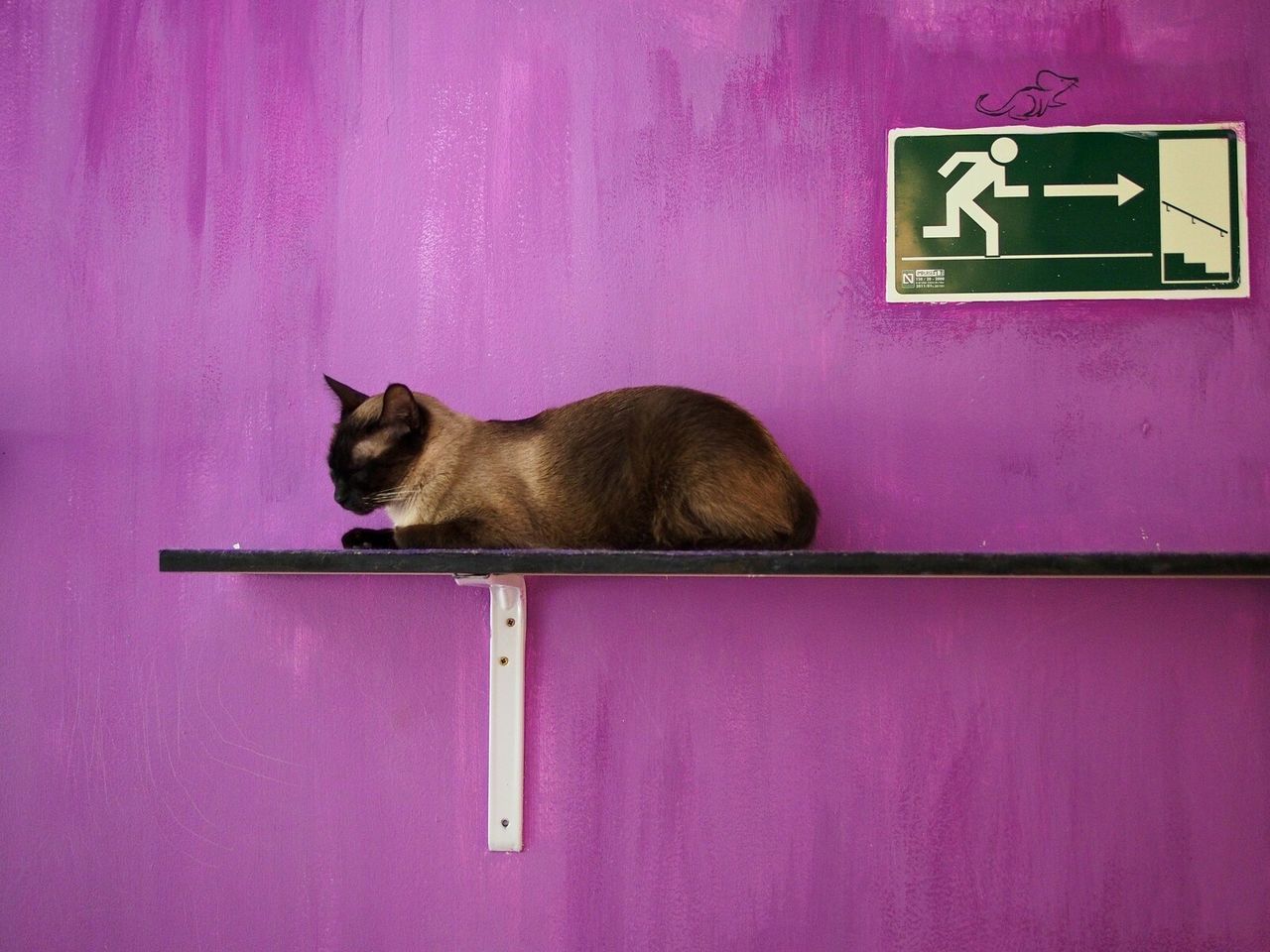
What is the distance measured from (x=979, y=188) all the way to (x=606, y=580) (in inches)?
26.6

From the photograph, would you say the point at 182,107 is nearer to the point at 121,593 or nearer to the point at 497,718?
the point at 121,593

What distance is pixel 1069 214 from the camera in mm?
1302

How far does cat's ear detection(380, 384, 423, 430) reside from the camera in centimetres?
117

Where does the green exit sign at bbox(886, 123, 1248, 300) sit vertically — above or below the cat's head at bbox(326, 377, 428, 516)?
above

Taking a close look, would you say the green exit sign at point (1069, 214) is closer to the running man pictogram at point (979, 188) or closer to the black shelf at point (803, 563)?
the running man pictogram at point (979, 188)

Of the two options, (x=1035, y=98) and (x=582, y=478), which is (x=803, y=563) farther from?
(x=1035, y=98)

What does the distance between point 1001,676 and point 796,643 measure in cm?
25

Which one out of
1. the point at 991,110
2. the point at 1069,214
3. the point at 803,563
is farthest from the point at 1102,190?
the point at 803,563

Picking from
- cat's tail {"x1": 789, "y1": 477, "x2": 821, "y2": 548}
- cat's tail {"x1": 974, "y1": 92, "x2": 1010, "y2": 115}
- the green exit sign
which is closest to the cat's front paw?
cat's tail {"x1": 789, "y1": 477, "x2": 821, "y2": 548}

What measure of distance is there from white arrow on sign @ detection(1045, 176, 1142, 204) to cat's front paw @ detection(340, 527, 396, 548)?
2.96ft

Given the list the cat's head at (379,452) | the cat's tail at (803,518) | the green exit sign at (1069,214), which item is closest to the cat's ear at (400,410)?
the cat's head at (379,452)

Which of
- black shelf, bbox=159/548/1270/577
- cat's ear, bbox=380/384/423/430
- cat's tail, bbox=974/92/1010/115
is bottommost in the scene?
black shelf, bbox=159/548/1270/577

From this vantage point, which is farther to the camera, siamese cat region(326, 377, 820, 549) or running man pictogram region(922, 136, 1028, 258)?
running man pictogram region(922, 136, 1028, 258)

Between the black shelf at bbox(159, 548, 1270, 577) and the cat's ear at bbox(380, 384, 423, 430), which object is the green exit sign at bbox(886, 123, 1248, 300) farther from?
the cat's ear at bbox(380, 384, 423, 430)
